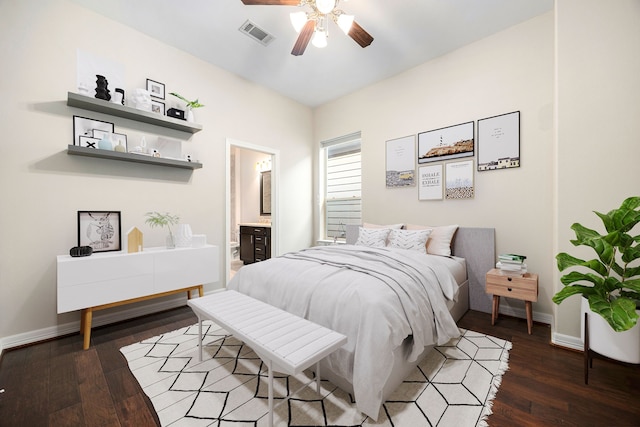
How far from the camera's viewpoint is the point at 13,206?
2.22 m

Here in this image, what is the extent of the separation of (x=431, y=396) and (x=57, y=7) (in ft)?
14.5

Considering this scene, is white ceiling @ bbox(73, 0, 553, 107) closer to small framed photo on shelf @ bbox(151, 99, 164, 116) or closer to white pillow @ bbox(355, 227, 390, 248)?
small framed photo on shelf @ bbox(151, 99, 164, 116)

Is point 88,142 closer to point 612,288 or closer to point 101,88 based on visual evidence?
point 101,88

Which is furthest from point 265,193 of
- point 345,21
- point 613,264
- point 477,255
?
point 613,264

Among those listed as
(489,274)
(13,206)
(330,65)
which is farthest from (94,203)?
(489,274)

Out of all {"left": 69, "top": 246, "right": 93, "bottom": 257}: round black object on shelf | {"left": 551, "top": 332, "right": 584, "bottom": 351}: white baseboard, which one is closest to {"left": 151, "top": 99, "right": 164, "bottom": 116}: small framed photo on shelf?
{"left": 69, "top": 246, "right": 93, "bottom": 257}: round black object on shelf

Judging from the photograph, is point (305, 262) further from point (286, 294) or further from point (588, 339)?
point (588, 339)

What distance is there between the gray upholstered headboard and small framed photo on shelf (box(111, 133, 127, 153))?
381 cm

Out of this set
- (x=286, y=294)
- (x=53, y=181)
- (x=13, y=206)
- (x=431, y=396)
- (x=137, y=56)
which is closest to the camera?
(x=431, y=396)

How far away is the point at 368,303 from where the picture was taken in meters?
1.49

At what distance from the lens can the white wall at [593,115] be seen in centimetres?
190

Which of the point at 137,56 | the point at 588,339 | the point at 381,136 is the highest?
the point at 137,56

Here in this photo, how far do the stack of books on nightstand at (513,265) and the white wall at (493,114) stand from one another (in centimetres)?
39

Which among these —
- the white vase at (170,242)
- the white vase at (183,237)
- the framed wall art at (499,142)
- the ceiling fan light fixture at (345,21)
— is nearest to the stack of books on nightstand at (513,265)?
the framed wall art at (499,142)
